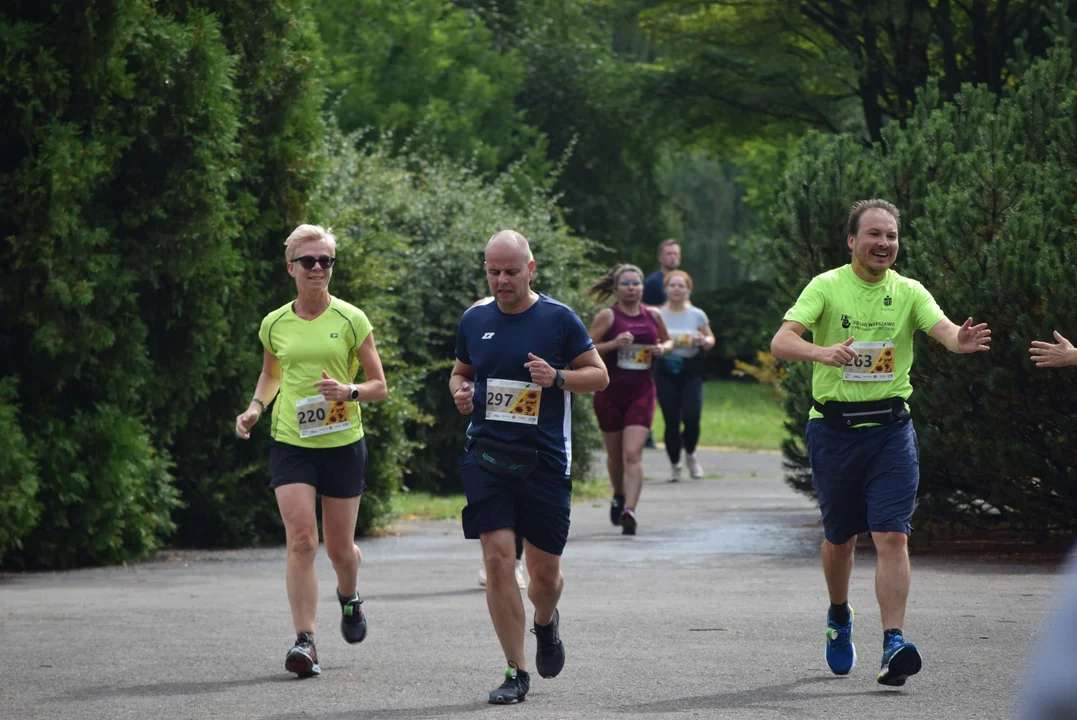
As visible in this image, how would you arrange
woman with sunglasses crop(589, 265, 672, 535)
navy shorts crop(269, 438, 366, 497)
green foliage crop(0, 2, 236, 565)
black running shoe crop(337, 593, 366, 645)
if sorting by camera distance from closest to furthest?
navy shorts crop(269, 438, 366, 497) → black running shoe crop(337, 593, 366, 645) → green foliage crop(0, 2, 236, 565) → woman with sunglasses crop(589, 265, 672, 535)

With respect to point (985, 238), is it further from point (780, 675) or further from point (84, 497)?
point (84, 497)

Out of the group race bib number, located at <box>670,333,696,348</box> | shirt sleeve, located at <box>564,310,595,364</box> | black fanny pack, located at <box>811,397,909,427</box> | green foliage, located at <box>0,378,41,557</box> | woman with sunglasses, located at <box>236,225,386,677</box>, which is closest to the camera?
shirt sleeve, located at <box>564,310,595,364</box>

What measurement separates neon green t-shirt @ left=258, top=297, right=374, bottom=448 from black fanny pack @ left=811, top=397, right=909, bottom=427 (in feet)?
7.23

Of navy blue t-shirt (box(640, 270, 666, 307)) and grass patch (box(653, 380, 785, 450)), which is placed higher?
navy blue t-shirt (box(640, 270, 666, 307))

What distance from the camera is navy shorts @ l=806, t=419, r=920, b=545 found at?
6.77m

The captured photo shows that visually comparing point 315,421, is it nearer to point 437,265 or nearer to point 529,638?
point 529,638

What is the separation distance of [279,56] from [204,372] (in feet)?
8.08

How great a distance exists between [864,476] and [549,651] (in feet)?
4.93

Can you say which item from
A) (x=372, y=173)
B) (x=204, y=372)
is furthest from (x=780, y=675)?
(x=372, y=173)

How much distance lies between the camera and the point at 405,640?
26.8ft

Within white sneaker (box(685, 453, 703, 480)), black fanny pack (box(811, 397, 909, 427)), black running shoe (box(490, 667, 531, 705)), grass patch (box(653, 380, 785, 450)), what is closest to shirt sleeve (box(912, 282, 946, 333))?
black fanny pack (box(811, 397, 909, 427))

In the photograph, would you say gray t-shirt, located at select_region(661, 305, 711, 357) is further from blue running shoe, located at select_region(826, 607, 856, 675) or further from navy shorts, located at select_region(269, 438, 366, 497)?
blue running shoe, located at select_region(826, 607, 856, 675)

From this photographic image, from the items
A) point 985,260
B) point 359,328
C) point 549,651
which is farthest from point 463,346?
point 985,260

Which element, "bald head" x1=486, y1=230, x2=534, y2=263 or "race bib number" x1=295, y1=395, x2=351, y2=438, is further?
"race bib number" x1=295, y1=395, x2=351, y2=438
